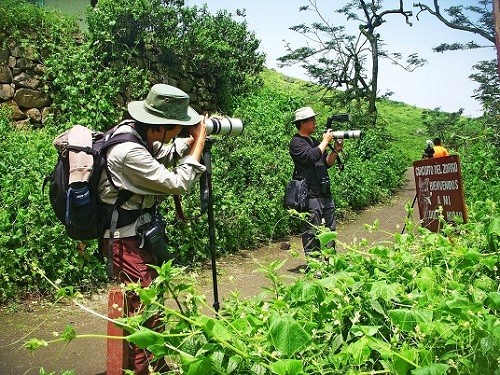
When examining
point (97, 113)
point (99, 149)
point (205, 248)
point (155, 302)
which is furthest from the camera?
point (97, 113)

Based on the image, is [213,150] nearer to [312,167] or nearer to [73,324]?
[312,167]

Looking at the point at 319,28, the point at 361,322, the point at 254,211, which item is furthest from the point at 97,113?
the point at 319,28

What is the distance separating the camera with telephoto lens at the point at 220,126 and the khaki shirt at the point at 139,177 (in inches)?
22.8

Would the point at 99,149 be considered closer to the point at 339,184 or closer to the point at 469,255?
the point at 469,255

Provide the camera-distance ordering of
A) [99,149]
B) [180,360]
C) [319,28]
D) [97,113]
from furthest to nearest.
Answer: [319,28] < [97,113] < [99,149] < [180,360]

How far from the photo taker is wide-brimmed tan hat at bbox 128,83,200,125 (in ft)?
10.3

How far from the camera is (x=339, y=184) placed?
11.5 metres

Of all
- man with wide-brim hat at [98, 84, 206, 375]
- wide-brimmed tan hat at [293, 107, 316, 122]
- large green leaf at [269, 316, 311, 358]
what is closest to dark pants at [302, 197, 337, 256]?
wide-brimmed tan hat at [293, 107, 316, 122]

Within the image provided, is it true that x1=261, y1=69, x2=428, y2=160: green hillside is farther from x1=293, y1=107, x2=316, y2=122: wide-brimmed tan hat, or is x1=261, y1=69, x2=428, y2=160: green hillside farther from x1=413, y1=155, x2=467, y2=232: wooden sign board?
x1=413, y1=155, x2=467, y2=232: wooden sign board

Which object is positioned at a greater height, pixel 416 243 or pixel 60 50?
pixel 60 50

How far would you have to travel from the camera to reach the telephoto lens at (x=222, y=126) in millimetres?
3785

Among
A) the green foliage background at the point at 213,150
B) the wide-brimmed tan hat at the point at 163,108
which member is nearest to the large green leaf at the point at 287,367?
the wide-brimmed tan hat at the point at 163,108

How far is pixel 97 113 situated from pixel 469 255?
874cm

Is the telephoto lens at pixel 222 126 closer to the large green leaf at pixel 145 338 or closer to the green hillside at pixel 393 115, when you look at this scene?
the large green leaf at pixel 145 338
